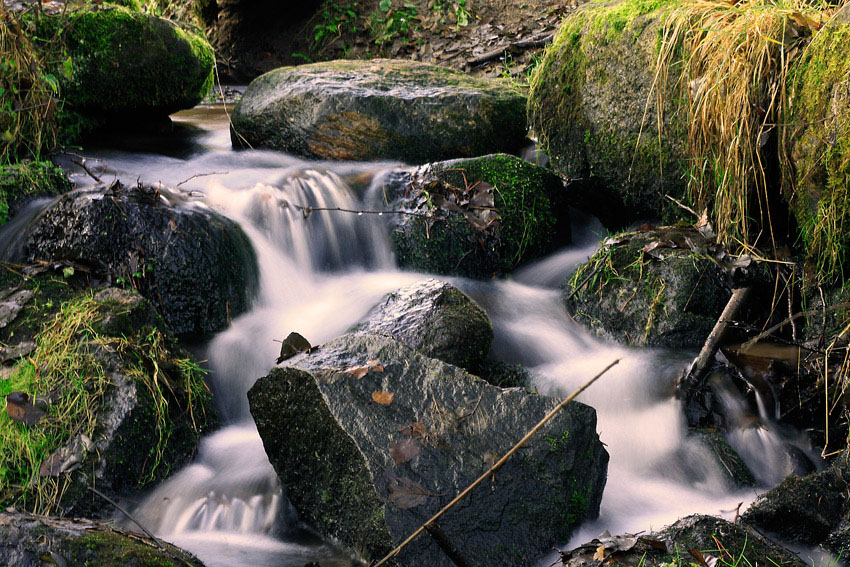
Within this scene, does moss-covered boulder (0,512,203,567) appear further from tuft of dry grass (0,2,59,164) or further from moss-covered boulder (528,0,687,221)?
moss-covered boulder (528,0,687,221)

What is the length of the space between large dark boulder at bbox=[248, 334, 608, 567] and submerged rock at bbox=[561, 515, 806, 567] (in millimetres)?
328

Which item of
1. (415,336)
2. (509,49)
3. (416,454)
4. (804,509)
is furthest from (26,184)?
(509,49)

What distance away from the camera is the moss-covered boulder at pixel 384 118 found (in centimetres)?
622

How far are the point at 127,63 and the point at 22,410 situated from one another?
3960 millimetres

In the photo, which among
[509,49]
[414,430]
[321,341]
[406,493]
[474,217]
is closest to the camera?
[406,493]

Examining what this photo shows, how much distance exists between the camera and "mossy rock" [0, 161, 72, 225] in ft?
15.9

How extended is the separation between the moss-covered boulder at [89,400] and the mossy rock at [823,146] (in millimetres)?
3128

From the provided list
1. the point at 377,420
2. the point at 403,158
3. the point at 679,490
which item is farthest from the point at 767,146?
the point at 403,158

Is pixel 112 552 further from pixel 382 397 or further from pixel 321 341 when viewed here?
pixel 321 341

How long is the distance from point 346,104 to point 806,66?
3553 mm

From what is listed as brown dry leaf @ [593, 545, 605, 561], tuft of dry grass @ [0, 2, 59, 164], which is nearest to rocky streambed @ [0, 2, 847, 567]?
brown dry leaf @ [593, 545, 605, 561]

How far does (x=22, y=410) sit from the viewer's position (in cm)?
336

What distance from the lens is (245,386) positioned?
423 centimetres

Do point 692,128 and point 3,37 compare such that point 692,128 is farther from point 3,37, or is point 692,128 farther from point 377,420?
point 3,37
